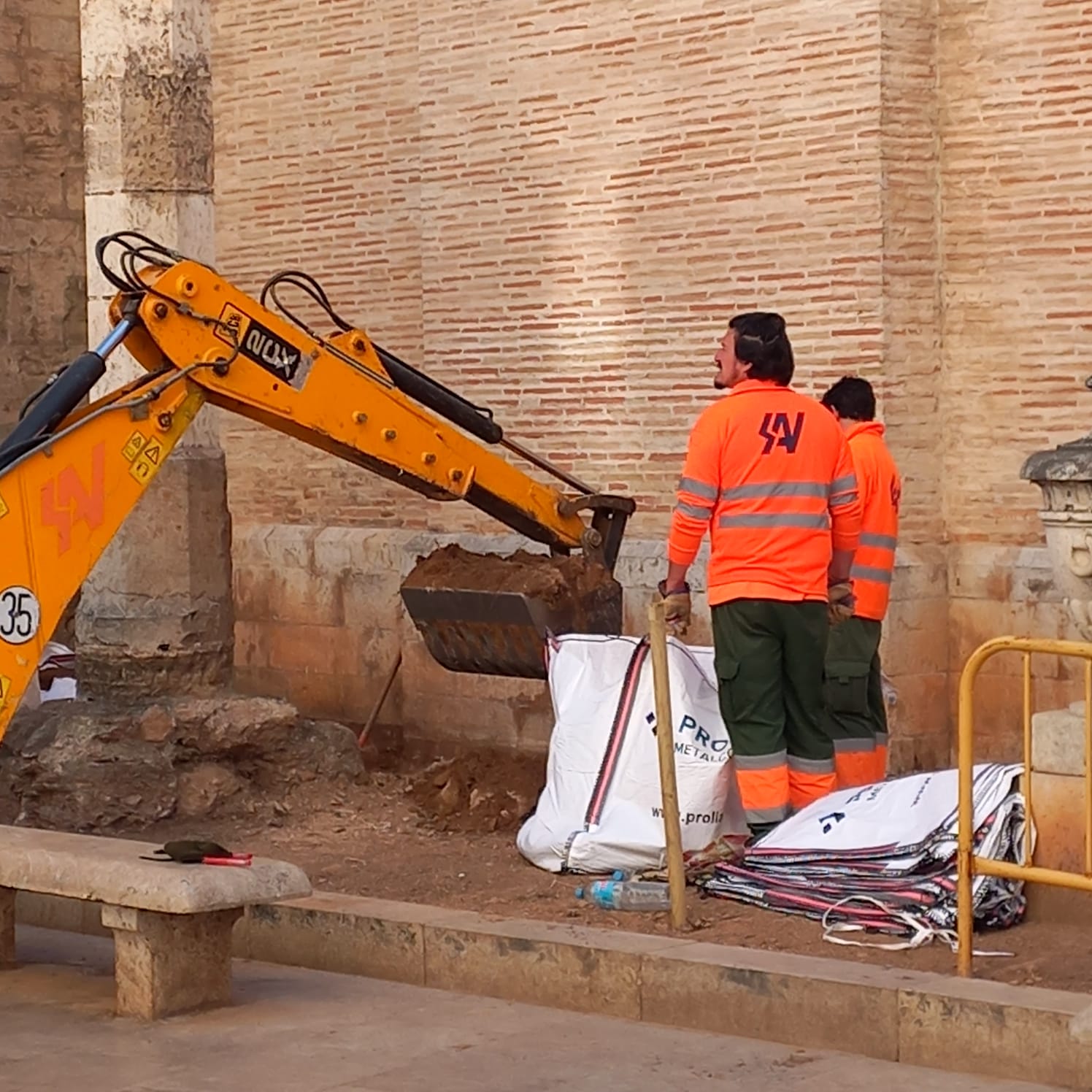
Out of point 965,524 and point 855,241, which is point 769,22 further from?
point 965,524

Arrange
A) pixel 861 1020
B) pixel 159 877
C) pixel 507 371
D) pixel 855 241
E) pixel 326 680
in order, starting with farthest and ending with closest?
1. pixel 326 680
2. pixel 507 371
3. pixel 855 241
4. pixel 159 877
5. pixel 861 1020

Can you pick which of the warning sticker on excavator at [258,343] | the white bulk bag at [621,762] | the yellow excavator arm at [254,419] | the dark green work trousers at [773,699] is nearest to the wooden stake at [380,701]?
the yellow excavator arm at [254,419]

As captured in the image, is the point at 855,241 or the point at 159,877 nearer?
the point at 159,877

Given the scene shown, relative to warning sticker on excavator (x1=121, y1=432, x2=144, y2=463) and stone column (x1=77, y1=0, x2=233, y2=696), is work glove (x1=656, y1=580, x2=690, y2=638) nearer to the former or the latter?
warning sticker on excavator (x1=121, y1=432, x2=144, y2=463)

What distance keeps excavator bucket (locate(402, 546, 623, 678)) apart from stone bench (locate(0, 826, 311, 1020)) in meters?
2.44

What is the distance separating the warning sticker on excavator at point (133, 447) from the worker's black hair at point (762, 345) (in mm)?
2116

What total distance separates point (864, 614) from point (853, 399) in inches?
34.9

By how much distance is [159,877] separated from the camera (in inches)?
278

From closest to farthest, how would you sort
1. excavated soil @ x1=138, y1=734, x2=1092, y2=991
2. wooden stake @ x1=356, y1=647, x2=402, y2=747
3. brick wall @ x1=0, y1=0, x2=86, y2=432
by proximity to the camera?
1. excavated soil @ x1=138, y1=734, x2=1092, y2=991
2. wooden stake @ x1=356, y1=647, x2=402, y2=747
3. brick wall @ x1=0, y1=0, x2=86, y2=432

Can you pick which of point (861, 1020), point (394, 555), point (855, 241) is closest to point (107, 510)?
point (861, 1020)

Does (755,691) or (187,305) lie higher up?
(187,305)

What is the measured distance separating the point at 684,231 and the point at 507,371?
1514mm

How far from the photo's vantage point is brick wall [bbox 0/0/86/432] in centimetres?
1747

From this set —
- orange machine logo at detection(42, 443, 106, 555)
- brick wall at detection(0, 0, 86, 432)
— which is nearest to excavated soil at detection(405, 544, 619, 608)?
orange machine logo at detection(42, 443, 106, 555)
